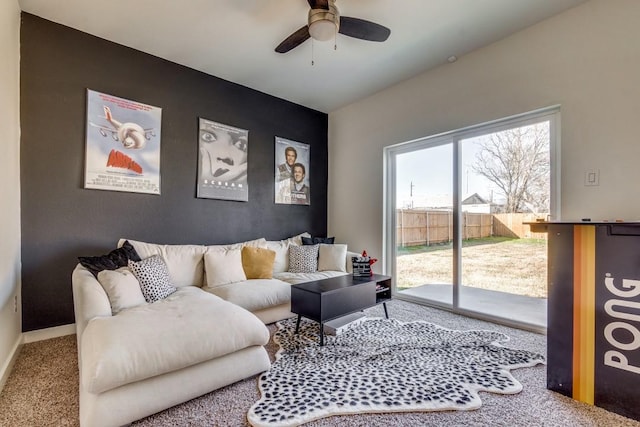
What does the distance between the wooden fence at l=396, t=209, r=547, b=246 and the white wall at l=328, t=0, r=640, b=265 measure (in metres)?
0.44

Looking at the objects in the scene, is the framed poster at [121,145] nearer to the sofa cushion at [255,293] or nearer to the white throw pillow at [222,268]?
the white throw pillow at [222,268]

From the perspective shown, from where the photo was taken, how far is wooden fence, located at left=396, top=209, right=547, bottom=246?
306 cm

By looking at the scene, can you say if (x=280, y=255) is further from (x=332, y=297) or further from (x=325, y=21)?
(x=325, y=21)

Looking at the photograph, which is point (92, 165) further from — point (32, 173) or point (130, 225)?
point (130, 225)

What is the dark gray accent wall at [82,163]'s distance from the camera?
2654 millimetres

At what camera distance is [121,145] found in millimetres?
3035

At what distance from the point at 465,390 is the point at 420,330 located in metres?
0.98

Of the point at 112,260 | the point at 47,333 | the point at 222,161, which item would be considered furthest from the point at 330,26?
the point at 47,333

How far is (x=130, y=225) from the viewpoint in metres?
3.12

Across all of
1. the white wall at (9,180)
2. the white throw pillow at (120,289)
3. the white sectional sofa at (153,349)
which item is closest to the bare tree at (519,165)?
the white sectional sofa at (153,349)

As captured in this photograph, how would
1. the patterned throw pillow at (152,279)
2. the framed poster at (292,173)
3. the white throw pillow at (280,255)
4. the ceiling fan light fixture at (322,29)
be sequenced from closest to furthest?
the ceiling fan light fixture at (322,29) → the patterned throw pillow at (152,279) → the white throw pillow at (280,255) → the framed poster at (292,173)

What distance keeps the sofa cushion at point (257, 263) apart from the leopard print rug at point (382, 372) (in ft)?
2.55

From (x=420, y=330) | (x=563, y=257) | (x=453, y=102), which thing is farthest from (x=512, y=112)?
(x=420, y=330)

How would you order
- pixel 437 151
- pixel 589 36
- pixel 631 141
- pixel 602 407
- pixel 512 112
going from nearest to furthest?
1. pixel 602 407
2. pixel 631 141
3. pixel 589 36
4. pixel 512 112
5. pixel 437 151
